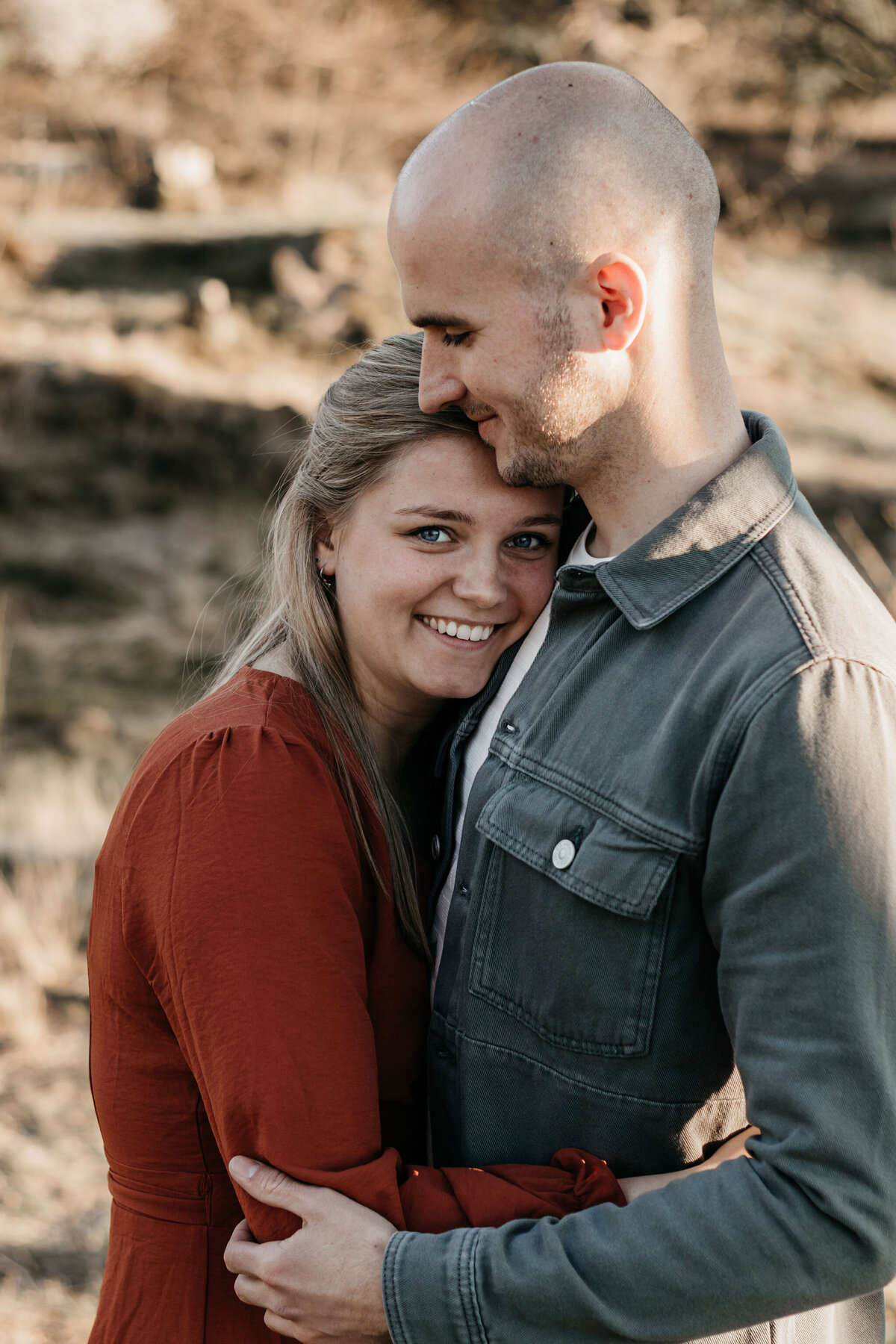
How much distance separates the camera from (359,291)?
9.60 m

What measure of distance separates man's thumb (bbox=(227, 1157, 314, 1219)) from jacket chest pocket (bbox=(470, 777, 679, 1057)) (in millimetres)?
A: 383

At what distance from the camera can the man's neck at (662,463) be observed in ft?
5.38

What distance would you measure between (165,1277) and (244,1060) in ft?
1.57

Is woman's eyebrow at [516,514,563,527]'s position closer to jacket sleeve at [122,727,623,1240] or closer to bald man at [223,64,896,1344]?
bald man at [223,64,896,1344]

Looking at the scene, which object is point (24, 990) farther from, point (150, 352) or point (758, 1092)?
point (150, 352)

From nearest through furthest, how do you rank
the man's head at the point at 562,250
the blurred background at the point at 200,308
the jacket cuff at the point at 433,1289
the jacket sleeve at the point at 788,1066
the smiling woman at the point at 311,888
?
the jacket sleeve at the point at 788,1066
the jacket cuff at the point at 433,1289
the smiling woman at the point at 311,888
the man's head at the point at 562,250
the blurred background at the point at 200,308

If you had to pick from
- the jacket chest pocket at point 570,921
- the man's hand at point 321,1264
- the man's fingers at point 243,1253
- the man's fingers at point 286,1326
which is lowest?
the man's fingers at point 286,1326

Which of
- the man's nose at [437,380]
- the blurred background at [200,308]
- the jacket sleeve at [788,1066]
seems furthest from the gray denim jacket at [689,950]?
the blurred background at [200,308]

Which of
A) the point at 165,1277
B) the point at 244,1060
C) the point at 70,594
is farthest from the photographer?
the point at 70,594

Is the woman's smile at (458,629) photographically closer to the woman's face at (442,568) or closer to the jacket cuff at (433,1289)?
the woman's face at (442,568)

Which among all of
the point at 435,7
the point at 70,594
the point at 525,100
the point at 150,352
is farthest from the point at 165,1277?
the point at 435,7

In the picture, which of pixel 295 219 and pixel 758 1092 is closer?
pixel 758 1092

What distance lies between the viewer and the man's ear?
5.21 feet

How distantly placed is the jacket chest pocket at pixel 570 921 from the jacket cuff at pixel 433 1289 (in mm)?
307
